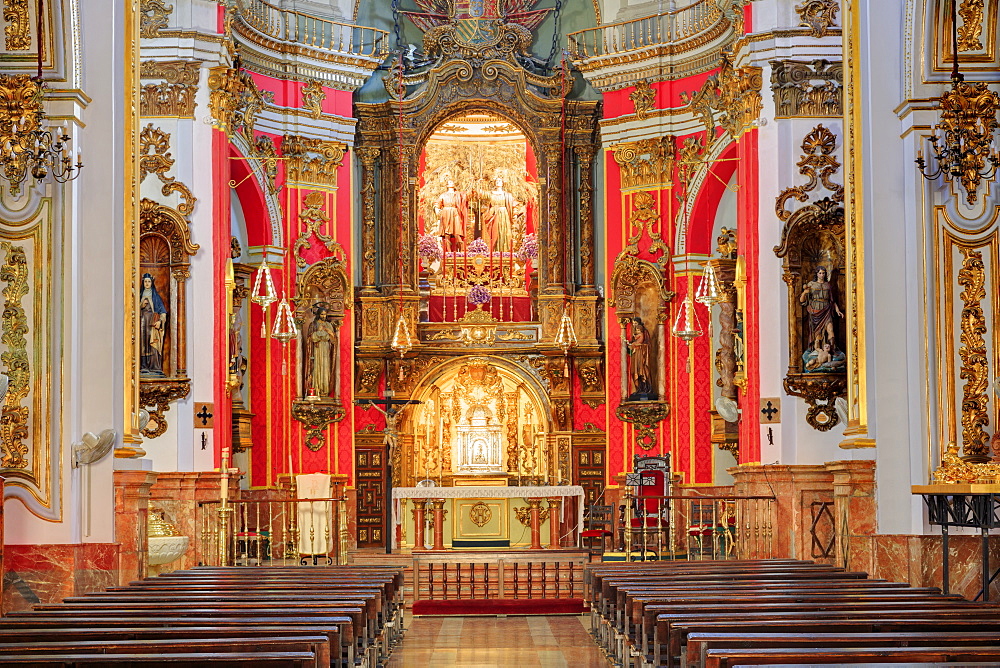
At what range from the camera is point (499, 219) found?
22719 mm

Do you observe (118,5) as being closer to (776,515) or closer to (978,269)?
(978,269)

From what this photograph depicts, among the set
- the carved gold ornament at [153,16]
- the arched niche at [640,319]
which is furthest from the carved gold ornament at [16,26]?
the arched niche at [640,319]

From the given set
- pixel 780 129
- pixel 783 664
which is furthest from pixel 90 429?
pixel 780 129

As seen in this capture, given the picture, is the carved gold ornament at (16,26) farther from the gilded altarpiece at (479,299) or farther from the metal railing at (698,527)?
the gilded altarpiece at (479,299)

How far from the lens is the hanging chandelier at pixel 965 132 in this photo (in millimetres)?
9500

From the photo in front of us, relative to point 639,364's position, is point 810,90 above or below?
above

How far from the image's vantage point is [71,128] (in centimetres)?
1076

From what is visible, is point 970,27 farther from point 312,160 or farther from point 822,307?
point 312,160

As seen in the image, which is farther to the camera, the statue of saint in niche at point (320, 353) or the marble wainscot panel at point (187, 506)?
the statue of saint in niche at point (320, 353)

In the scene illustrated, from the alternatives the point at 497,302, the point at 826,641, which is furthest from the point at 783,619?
the point at 497,302

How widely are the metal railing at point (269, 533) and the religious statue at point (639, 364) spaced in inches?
186

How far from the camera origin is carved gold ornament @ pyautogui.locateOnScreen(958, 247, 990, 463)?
33.6 ft

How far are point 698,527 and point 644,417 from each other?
2.44m

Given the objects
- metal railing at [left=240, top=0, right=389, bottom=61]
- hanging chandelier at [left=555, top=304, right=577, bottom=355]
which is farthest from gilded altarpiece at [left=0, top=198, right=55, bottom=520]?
hanging chandelier at [left=555, top=304, right=577, bottom=355]
